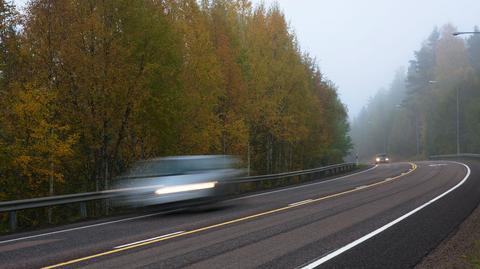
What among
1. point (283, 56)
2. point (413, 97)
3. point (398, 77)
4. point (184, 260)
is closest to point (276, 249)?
point (184, 260)

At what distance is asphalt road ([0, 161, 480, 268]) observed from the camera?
7832 millimetres

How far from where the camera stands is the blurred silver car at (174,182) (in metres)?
14.0

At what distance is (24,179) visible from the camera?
64.7ft

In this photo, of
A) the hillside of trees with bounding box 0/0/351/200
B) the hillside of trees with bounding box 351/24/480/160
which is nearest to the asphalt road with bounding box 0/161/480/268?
the hillside of trees with bounding box 0/0/351/200

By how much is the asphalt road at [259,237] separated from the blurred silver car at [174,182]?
58 centimetres

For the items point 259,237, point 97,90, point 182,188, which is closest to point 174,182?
point 182,188

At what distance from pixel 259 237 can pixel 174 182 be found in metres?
4.98

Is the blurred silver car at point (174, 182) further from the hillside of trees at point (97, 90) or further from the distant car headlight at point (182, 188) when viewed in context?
the hillside of trees at point (97, 90)

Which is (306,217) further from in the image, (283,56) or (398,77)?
(398,77)

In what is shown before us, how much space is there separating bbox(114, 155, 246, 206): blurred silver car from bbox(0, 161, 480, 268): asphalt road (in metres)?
0.58

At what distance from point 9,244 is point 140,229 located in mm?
2813

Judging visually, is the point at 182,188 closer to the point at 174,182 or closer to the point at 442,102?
the point at 174,182

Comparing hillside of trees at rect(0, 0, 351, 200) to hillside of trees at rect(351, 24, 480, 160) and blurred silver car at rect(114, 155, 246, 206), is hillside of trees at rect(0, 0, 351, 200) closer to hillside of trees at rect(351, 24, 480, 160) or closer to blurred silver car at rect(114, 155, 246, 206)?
blurred silver car at rect(114, 155, 246, 206)

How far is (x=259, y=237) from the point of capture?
9.77 metres
